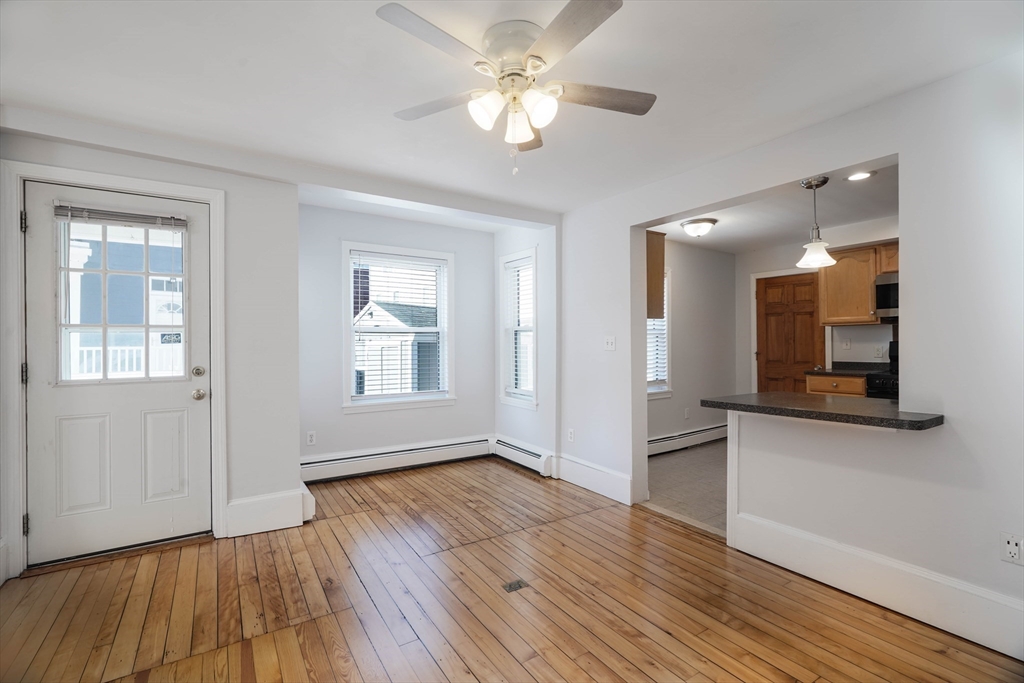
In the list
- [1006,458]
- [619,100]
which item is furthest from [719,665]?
[619,100]

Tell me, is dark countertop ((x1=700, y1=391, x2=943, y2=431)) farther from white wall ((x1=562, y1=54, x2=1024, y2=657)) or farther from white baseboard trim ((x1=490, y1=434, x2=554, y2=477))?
white baseboard trim ((x1=490, y1=434, x2=554, y2=477))

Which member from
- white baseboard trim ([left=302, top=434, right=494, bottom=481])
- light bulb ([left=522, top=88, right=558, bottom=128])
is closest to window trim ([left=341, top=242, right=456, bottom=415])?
white baseboard trim ([left=302, top=434, right=494, bottom=481])

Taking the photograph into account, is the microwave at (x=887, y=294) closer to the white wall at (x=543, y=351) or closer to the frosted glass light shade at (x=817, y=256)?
the frosted glass light shade at (x=817, y=256)

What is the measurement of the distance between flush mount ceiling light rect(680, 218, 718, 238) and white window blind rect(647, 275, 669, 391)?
1.00 meters

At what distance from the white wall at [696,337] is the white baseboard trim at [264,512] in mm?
3711

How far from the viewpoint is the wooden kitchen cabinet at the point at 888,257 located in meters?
4.44

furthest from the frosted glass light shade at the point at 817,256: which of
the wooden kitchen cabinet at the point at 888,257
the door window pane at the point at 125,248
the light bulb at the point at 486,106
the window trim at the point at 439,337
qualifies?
the door window pane at the point at 125,248

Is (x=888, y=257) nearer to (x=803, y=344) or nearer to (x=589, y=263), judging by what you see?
(x=803, y=344)

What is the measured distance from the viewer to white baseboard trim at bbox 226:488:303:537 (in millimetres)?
3088

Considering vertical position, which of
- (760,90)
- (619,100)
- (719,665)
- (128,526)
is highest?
(760,90)

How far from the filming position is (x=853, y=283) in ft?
15.4

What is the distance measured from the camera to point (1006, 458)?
1.97 meters

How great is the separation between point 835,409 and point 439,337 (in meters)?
3.70

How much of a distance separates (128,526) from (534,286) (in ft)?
11.8
